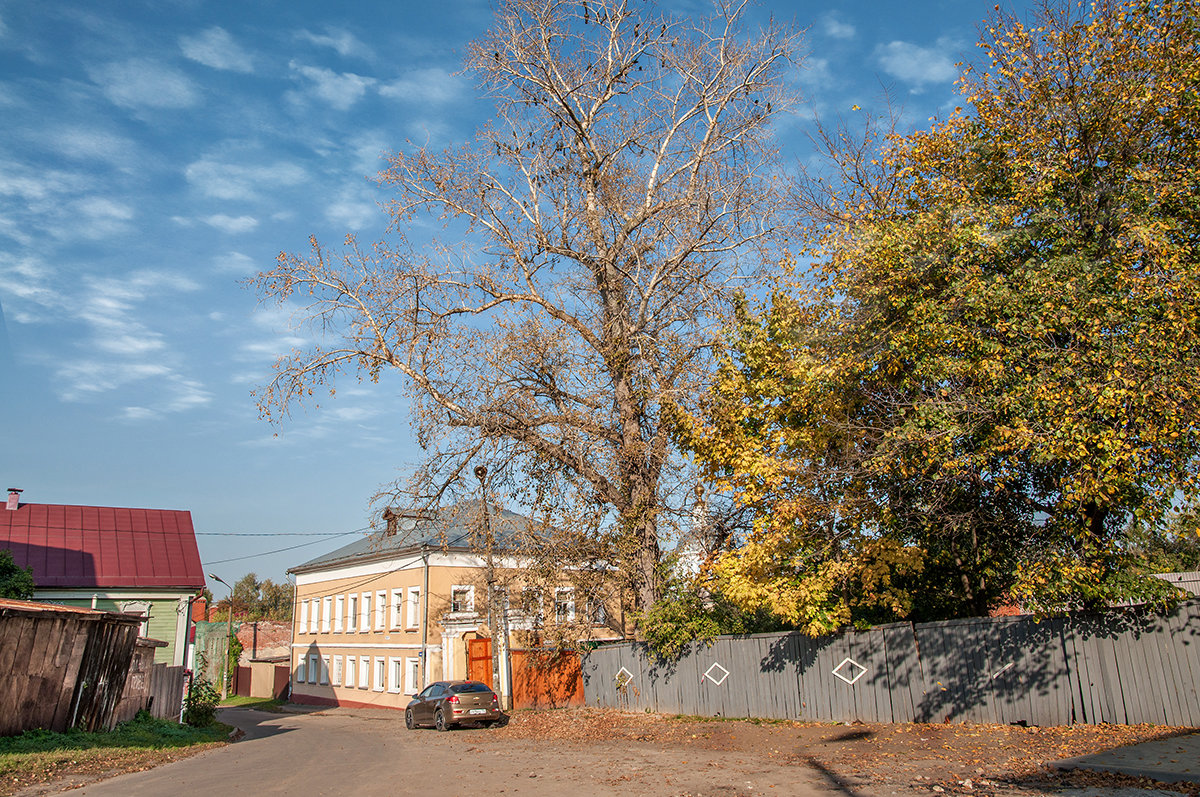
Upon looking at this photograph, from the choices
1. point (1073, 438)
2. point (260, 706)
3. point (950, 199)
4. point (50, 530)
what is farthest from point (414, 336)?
point (260, 706)

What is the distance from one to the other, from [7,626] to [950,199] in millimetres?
19463

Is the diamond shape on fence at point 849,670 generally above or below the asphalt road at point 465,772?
above

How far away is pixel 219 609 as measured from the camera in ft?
211

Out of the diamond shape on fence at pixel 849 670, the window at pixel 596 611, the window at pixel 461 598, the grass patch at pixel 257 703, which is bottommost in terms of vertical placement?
the grass patch at pixel 257 703

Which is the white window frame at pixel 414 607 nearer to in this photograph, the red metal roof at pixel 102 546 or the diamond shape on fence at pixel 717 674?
the red metal roof at pixel 102 546

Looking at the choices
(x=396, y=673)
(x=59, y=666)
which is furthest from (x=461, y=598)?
(x=59, y=666)

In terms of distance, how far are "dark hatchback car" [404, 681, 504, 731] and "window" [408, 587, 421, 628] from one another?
10.3 metres

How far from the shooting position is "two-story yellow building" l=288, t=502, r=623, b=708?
22.7 metres

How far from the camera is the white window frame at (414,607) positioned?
3253 cm

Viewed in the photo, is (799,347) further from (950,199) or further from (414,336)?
(414,336)

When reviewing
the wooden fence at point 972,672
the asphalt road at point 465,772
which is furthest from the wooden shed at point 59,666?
the wooden fence at point 972,672

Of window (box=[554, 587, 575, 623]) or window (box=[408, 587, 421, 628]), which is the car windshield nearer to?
window (box=[554, 587, 575, 623])

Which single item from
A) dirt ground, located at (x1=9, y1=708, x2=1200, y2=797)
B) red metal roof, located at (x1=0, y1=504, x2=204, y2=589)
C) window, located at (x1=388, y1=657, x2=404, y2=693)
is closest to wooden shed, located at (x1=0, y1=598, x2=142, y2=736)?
dirt ground, located at (x1=9, y1=708, x2=1200, y2=797)

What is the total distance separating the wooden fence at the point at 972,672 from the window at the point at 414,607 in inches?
614
